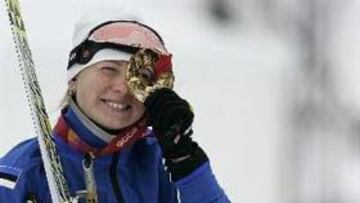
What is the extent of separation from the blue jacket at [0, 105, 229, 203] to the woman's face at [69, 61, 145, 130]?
0.10 feet

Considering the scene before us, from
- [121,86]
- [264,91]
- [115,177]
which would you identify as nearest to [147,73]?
[121,86]

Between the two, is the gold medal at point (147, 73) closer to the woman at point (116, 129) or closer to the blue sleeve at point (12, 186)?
the woman at point (116, 129)

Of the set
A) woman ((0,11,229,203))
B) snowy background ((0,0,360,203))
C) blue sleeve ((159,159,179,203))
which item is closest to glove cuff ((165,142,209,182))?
woman ((0,11,229,203))

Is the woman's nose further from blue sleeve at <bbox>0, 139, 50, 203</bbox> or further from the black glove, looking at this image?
blue sleeve at <bbox>0, 139, 50, 203</bbox>

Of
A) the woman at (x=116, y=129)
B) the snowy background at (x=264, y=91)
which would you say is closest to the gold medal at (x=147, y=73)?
the woman at (x=116, y=129)

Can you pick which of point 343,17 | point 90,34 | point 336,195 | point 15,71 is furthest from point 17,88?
point 90,34

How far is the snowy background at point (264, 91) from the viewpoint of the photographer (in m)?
3.37

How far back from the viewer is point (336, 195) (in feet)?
12.7

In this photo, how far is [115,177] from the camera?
158cm

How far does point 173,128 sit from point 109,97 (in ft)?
0.33

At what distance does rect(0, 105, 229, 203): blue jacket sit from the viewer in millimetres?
1506

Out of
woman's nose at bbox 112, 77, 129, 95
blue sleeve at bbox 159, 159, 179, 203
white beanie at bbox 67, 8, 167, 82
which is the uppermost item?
white beanie at bbox 67, 8, 167, 82

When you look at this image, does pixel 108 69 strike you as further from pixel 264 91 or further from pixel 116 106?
pixel 264 91

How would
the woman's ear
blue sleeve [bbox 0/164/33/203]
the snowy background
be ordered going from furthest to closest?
the snowy background
the woman's ear
blue sleeve [bbox 0/164/33/203]
